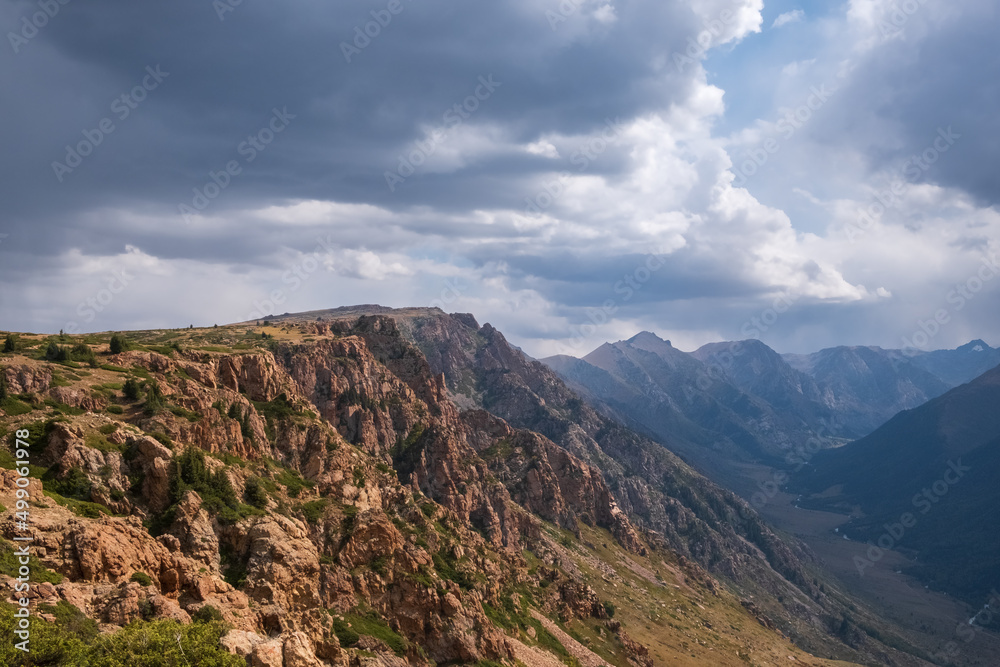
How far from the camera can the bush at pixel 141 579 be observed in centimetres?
4428

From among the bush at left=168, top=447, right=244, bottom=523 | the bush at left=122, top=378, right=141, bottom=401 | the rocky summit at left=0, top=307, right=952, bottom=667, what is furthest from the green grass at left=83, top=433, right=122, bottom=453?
the bush at left=122, top=378, right=141, bottom=401

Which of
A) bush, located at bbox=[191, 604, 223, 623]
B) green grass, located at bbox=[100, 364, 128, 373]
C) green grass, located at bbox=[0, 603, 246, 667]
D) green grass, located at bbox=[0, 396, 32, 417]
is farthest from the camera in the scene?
green grass, located at bbox=[100, 364, 128, 373]

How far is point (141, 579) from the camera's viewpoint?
4459cm

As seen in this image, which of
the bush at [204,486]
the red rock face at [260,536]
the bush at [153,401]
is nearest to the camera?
the red rock face at [260,536]

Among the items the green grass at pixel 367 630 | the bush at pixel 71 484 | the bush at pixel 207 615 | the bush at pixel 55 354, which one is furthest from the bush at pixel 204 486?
the bush at pixel 55 354

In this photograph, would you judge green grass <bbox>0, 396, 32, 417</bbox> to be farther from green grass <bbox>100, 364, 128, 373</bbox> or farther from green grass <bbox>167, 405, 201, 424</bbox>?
green grass <bbox>100, 364, 128, 373</bbox>

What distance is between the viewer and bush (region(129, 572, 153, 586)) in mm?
44281

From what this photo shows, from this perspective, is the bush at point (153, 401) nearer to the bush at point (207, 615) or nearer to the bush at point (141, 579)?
the bush at point (141, 579)

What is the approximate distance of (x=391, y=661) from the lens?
6644 centimetres

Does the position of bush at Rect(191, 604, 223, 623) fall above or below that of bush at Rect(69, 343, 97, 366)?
below

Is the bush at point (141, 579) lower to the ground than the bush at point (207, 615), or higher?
higher

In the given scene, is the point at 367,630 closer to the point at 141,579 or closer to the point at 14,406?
the point at 141,579

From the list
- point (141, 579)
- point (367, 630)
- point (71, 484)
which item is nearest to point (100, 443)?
point (71, 484)

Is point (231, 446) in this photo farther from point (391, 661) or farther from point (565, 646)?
point (565, 646)
